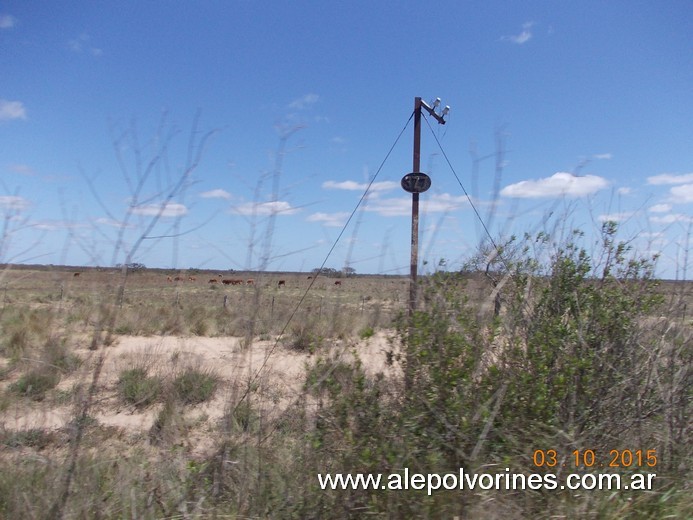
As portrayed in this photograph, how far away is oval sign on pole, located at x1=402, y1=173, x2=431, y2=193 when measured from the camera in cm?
521

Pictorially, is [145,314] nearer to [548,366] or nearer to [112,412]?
[112,412]

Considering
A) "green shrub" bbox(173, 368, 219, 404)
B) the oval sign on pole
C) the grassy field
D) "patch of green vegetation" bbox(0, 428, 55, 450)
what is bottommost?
"green shrub" bbox(173, 368, 219, 404)

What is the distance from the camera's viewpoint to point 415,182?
524 centimetres

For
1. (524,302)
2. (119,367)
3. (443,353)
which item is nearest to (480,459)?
(443,353)

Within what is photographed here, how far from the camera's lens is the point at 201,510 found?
8.51ft

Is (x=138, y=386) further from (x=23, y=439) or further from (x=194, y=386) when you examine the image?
(x=23, y=439)

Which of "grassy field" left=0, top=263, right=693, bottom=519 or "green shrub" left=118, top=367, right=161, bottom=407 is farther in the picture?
"green shrub" left=118, top=367, right=161, bottom=407

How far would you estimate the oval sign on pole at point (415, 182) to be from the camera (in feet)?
17.1

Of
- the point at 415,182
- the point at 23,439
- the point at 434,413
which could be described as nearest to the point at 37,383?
the point at 23,439

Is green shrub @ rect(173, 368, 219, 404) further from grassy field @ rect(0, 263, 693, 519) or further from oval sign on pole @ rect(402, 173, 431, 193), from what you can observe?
oval sign on pole @ rect(402, 173, 431, 193)

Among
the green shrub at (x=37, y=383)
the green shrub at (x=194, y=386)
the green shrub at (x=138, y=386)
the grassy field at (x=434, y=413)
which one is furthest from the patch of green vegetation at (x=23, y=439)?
the green shrub at (x=194, y=386)

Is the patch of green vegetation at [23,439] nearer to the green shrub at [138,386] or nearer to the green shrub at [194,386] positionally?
the green shrub at [138,386]

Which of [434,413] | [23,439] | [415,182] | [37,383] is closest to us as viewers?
[434,413]

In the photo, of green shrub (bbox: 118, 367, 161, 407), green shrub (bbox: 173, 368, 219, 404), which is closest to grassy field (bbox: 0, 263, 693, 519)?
green shrub (bbox: 118, 367, 161, 407)
